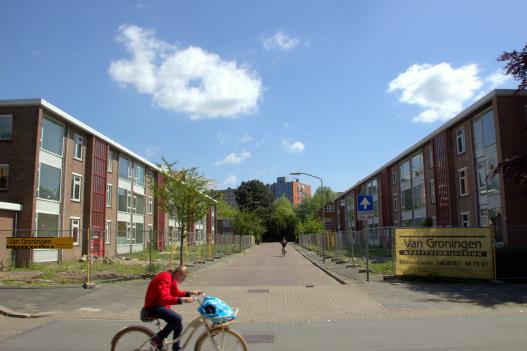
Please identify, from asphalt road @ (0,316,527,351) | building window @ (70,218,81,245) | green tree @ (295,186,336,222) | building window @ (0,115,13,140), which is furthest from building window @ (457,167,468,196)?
green tree @ (295,186,336,222)

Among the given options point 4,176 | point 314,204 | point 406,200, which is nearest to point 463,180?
point 406,200

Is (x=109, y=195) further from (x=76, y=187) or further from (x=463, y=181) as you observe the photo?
(x=463, y=181)

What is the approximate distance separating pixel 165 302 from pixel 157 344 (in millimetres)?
518

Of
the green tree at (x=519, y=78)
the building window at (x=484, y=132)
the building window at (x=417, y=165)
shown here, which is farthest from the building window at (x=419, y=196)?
the green tree at (x=519, y=78)

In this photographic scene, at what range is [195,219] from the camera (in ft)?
77.8

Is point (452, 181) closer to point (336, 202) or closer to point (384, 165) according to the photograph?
point (384, 165)

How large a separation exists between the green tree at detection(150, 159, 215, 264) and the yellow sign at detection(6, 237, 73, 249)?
6.49 metres

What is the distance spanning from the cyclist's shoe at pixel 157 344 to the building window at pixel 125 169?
3636 centimetres

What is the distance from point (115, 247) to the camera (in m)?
37.3

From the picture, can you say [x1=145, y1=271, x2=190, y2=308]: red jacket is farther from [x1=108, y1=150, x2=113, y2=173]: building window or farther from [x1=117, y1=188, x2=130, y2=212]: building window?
[x1=117, y1=188, x2=130, y2=212]: building window

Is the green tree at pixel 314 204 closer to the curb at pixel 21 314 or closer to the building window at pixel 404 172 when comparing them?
the building window at pixel 404 172

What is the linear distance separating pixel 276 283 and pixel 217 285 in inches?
84.8

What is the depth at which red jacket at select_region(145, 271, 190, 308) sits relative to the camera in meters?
6.34

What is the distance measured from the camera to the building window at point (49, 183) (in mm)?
27781
